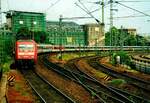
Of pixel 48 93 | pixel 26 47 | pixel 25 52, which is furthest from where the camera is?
pixel 25 52

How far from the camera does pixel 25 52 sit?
3634 cm

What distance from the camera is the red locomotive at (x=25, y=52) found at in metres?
36.0

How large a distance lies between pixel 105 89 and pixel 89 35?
491 feet

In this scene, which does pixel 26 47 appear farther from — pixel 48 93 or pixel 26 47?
pixel 48 93

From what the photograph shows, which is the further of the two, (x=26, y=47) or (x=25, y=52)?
(x=25, y=52)

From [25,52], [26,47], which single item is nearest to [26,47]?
[26,47]

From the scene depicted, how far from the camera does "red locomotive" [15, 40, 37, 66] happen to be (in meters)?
36.0

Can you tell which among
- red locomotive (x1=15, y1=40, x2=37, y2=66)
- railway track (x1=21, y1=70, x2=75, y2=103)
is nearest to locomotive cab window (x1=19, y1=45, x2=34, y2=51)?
red locomotive (x1=15, y1=40, x2=37, y2=66)

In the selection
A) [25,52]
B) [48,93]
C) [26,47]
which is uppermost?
[26,47]

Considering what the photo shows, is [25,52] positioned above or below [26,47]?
below

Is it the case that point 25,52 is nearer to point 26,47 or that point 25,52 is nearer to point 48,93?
point 26,47

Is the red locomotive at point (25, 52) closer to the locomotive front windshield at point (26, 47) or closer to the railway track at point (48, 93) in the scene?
the locomotive front windshield at point (26, 47)

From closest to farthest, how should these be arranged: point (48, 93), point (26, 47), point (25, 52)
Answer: point (48, 93), point (26, 47), point (25, 52)

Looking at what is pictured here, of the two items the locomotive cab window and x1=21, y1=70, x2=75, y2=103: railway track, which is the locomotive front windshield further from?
x1=21, y1=70, x2=75, y2=103: railway track
